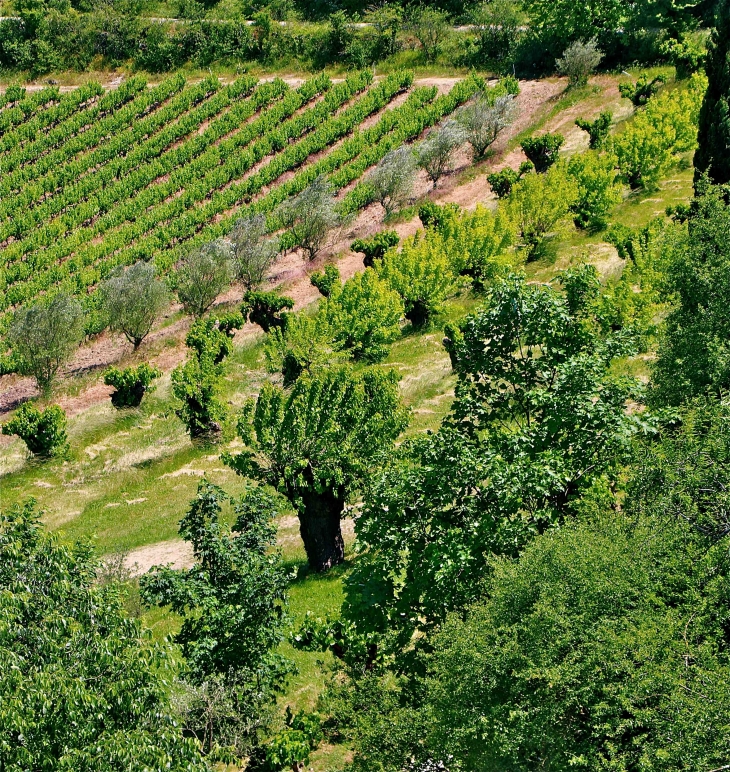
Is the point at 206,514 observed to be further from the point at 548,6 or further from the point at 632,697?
the point at 548,6

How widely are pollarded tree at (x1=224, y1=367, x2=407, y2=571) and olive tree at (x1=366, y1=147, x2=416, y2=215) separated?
33527 mm

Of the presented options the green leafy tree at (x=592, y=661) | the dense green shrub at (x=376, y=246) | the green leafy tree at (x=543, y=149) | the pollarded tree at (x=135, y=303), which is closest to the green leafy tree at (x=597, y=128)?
the green leafy tree at (x=543, y=149)

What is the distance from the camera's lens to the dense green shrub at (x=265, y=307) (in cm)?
5728

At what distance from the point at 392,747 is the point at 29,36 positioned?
91709 millimetres

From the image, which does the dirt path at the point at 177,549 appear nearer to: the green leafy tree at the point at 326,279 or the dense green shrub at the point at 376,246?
the green leafy tree at the point at 326,279

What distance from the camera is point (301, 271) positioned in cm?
6644

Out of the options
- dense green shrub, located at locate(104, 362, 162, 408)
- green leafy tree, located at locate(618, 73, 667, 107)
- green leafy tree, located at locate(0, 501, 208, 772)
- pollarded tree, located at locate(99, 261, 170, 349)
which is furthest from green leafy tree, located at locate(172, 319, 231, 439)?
green leafy tree, located at locate(618, 73, 667, 107)

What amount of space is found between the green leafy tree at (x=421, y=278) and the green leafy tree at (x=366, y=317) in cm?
118

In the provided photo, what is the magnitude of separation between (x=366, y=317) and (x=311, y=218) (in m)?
16.7

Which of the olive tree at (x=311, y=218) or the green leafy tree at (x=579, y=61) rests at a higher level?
the green leafy tree at (x=579, y=61)

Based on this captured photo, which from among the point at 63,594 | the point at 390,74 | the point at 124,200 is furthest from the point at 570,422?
the point at 390,74

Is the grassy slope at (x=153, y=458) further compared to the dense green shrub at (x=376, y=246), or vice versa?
the dense green shrub at (x=376, y=246)

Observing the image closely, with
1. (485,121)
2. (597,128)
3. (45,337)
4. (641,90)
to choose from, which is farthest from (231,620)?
(641,90)

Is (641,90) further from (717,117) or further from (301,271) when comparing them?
(301,271)
